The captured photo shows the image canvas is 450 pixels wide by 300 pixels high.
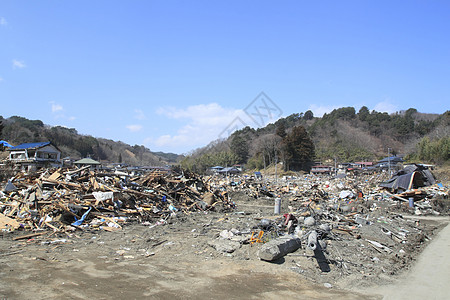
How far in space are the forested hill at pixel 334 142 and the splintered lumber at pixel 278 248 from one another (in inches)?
1666

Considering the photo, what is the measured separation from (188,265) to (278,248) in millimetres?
1998

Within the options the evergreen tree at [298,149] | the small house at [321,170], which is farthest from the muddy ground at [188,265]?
the evergreen tree at [298,149]

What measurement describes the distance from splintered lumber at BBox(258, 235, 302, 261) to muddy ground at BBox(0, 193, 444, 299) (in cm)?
14

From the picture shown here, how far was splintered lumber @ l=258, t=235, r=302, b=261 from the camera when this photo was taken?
6.29 metres

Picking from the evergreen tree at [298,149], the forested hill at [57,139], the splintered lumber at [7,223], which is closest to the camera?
the splintered lumber at [7,223]

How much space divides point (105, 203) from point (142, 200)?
6.26ft

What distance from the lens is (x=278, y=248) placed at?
6.35 metres

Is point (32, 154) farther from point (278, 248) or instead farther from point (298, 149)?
point (298, 149)

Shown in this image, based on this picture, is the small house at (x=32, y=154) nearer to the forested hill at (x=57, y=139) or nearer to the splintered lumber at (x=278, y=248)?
the forested hill at (x=57, y=139)

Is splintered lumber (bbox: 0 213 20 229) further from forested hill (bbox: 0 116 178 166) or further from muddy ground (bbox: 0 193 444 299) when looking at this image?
forested hill (bbox: 0 116 178 166)

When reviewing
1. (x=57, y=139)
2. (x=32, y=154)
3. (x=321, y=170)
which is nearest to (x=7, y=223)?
(x=32, y=154)

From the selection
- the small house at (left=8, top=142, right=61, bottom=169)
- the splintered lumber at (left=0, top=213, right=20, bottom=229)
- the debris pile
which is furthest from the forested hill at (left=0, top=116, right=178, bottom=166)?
the splintered lumber at (left=0, top=213, right=20, bottom=229)

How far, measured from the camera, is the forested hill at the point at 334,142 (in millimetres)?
56281

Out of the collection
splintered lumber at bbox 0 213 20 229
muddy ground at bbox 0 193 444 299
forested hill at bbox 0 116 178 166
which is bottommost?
muddy ground at bbox 0 193 444 299
